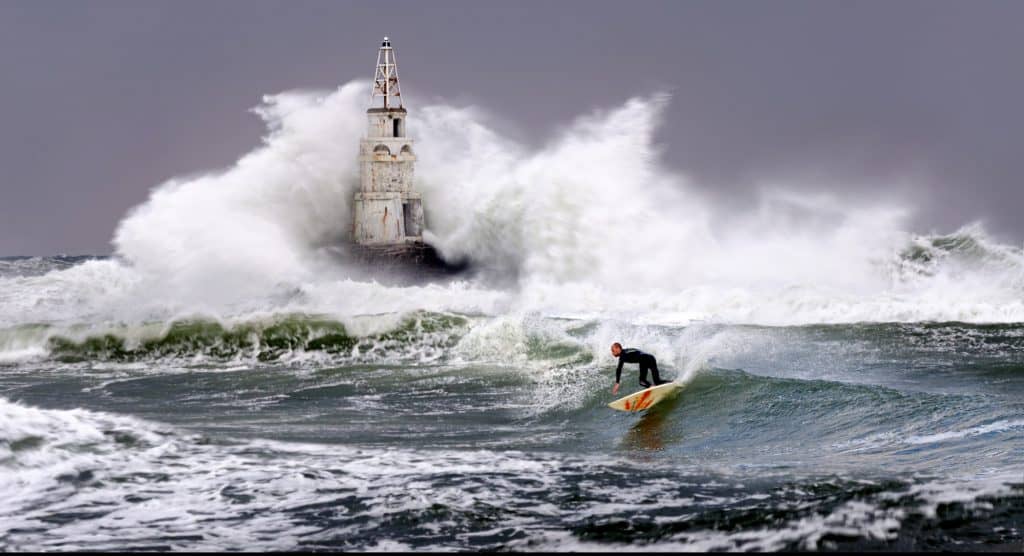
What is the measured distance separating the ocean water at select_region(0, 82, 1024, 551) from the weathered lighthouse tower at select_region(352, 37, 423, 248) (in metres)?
0.91

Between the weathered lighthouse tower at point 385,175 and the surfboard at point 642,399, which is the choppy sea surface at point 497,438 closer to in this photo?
the surfboard at point 642,399

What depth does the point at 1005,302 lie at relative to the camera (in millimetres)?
25125

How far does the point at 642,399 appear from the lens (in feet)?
50.1

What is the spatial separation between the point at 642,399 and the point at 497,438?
2.82 metres

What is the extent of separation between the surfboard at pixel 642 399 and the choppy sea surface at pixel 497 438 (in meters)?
0.16

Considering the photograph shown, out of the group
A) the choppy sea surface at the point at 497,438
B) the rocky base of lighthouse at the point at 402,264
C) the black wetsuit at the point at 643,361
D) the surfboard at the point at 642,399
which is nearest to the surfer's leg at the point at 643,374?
the black wetsuit at the point at 643,361

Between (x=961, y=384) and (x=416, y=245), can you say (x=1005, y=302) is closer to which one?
(x=961, y=384)

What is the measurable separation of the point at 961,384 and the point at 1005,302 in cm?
→ 928

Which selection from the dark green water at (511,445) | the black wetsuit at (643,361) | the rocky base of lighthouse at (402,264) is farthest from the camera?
the rocky base of lighthouse at (402,264)

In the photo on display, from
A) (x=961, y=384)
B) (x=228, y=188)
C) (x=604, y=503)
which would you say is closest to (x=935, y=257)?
(x=961, y=384)

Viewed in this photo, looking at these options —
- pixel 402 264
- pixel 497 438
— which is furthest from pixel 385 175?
pixel 497 438

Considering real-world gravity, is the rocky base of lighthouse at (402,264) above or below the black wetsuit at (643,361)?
above

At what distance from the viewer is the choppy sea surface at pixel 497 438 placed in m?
8.82

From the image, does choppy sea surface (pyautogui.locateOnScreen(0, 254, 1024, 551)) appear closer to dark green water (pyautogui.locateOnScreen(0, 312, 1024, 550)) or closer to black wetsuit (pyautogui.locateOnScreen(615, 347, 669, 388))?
dark green water (pyautogui.locateOnScreen(0, 312, 1024, 550))
